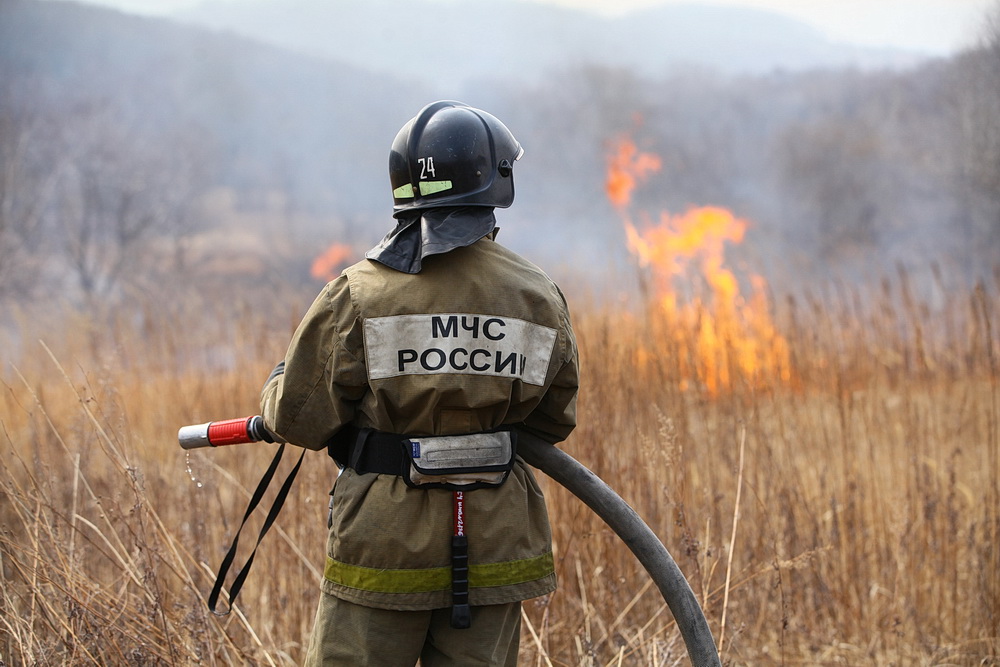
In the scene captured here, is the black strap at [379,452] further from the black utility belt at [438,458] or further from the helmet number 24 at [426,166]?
the helmet number 24 at [426,166]

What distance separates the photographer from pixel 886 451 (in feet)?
15.5

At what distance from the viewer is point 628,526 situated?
1823mm

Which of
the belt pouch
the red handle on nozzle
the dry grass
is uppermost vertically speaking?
the red handle on nozzle

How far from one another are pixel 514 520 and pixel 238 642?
4.95 ft

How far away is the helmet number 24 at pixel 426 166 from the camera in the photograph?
183 centimetres

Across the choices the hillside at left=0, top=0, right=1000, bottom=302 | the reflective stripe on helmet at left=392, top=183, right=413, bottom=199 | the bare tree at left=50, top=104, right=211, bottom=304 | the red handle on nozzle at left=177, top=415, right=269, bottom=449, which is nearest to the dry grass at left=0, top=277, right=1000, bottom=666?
the red handle on nozzle at left=177, top=415, right=269, bottom=449

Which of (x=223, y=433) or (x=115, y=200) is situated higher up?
(x=115, y=200)

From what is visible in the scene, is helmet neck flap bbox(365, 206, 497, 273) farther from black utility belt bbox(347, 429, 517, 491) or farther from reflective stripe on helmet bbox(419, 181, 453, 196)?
black utility belt bbox(347, 429, 517, 491)

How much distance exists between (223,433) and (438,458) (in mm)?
501

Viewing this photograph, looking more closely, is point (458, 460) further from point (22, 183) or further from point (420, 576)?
point (22, 183)

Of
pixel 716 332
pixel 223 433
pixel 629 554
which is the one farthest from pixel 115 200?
pixel 223 433

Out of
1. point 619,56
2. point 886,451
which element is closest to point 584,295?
point 886,451

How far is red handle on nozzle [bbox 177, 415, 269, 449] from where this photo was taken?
1.81 metres

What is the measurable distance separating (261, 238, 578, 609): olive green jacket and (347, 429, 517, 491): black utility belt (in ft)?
0.08
